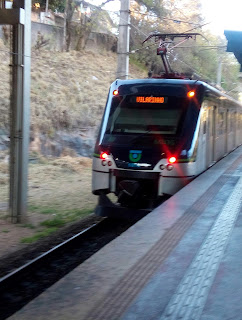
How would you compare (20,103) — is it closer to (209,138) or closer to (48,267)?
(48,267)

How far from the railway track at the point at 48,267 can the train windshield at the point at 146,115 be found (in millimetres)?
1943

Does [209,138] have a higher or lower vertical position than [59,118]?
lower

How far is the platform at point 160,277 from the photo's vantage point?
3486 millimetres

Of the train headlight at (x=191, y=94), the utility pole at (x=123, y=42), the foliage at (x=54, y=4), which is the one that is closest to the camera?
the train headlight at (x=191, y=94)

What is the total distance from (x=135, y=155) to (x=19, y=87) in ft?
8.21

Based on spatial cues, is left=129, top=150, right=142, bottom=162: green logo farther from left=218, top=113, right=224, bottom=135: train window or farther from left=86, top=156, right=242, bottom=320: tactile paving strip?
left=218, top=113, right=224, bottom=135: train window

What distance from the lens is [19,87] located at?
8820mm

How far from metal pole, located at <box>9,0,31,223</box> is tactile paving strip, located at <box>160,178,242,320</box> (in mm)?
4220

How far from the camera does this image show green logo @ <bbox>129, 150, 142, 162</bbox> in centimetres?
884

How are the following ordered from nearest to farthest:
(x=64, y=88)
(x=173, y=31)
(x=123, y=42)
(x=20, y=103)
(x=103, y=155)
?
1. (x=20, y=103)
2. (x=103, y=155)
3. (x=123, y=42)
4. (x=64, y=88)
5. (x=173, y=31)

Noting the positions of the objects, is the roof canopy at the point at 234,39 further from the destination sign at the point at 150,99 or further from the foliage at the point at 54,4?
the foliage at the point at 54,4

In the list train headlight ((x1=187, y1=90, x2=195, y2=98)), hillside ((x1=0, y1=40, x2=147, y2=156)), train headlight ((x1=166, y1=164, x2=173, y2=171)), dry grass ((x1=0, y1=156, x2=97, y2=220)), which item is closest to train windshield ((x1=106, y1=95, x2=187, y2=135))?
train headlight ((x1=187, y1=90, x2=195, y2=98))

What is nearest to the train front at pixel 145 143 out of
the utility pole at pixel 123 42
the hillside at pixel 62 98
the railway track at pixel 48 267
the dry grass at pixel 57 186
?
the railway track at pixel 48 267

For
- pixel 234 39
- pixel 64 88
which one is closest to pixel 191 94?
pixel 234 39
